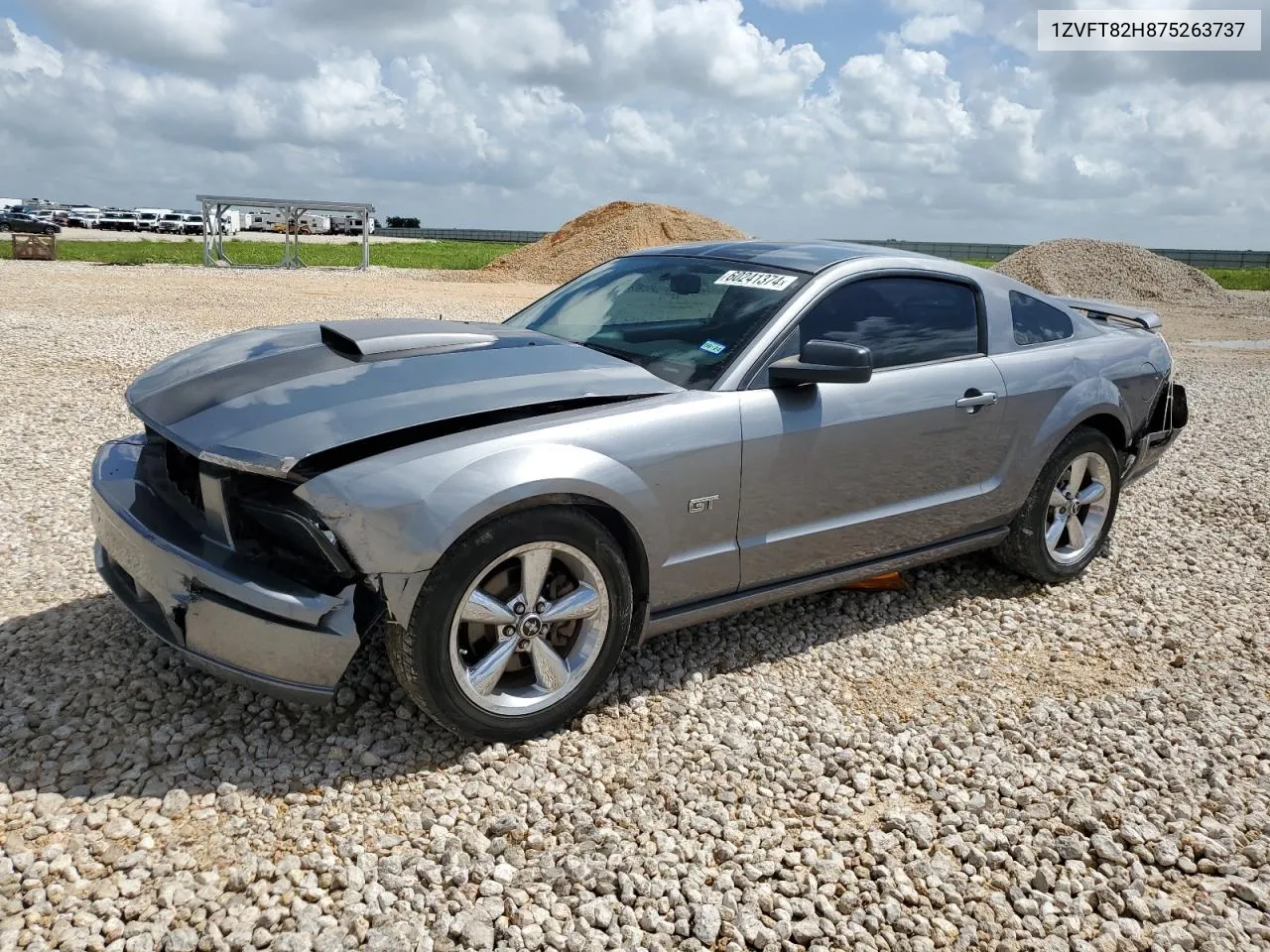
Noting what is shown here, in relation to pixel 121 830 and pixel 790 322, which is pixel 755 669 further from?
pixel 121 830

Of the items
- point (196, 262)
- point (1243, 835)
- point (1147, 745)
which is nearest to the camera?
point (1243, 835)

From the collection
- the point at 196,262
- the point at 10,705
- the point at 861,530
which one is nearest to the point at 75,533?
the point at 10,705

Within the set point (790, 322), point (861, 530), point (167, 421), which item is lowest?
point (861, 530)

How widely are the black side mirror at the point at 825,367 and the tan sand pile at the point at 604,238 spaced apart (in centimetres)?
2444

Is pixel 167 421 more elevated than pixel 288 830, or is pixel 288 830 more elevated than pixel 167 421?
pixel 167 421

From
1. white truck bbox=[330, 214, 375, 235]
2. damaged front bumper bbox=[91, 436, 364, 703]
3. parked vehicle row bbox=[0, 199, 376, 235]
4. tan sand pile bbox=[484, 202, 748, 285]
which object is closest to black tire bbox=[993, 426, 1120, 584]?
damaged front bumper bbox=[91, 436, 364, 703]

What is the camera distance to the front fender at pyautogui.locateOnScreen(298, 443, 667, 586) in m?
2.84

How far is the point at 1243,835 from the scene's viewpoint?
3021 millimetres

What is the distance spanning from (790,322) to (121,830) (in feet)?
9.05

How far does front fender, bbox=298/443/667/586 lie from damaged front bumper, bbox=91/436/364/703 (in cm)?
18

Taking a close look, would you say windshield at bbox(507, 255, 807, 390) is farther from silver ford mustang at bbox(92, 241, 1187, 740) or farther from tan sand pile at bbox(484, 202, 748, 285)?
tan sand pile at bbox(484, 202, 748, 285)

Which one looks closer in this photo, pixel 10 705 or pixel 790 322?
pixel 10 705

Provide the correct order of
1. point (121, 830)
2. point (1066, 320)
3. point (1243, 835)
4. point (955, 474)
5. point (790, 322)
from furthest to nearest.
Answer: point (1066, 320) < point (955, 474) < point (790, 322) < point (1243, 835) < point (121, 830)

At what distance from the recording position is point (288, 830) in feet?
9.20
